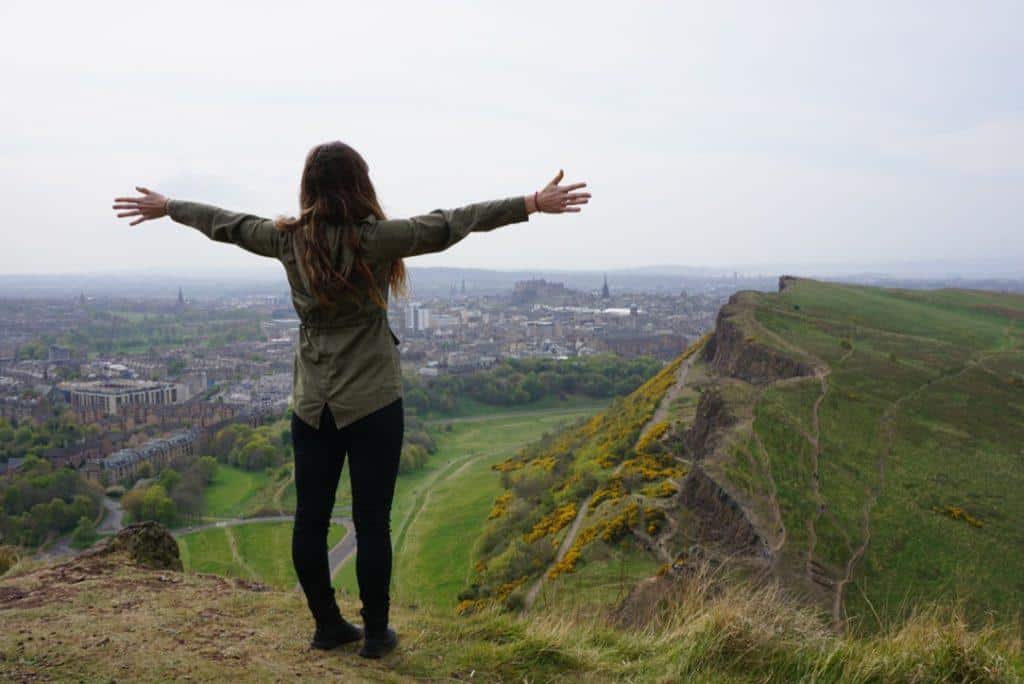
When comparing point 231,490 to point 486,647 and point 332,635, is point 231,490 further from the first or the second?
point 486,647

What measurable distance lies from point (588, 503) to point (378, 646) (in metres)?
12.9

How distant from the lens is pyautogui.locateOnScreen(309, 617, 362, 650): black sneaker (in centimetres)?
361

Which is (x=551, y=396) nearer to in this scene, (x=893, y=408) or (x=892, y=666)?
(x=893, y=408)

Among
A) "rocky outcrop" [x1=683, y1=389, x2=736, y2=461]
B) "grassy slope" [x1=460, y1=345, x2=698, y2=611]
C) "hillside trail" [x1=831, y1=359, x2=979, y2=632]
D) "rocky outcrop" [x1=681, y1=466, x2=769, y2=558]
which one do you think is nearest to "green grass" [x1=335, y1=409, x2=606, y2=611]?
"grassy slope" [x1=460, y1=345, x2=698, y2=611]

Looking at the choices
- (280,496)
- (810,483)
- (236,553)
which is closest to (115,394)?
(280,496)

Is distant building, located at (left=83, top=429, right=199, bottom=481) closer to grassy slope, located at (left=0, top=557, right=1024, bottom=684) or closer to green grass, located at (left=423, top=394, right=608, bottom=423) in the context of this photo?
green grass, located at (left=423, top=394, right=608, bottom=423)

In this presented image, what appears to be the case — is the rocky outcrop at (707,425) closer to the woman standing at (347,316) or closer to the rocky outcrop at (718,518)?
the rocky outcrop at (718,518)

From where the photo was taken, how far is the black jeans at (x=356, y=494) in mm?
3322

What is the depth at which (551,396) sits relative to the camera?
5247 centimetres

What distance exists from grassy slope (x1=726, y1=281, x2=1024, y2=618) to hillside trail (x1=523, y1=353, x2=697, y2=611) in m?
2.96

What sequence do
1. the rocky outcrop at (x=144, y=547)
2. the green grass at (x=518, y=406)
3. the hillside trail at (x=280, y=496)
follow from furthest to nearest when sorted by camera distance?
the green grass at (x=518, y=406) < the hillside trail at (x=280, y=496) < the rocky outcrop at (x=144, y=547)

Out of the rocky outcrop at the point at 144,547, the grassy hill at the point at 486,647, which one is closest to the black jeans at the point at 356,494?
the grassy hill at the point at 486,647

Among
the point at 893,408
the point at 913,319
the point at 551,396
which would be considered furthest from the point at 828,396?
the point at 551,396

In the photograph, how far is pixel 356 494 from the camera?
339cm
